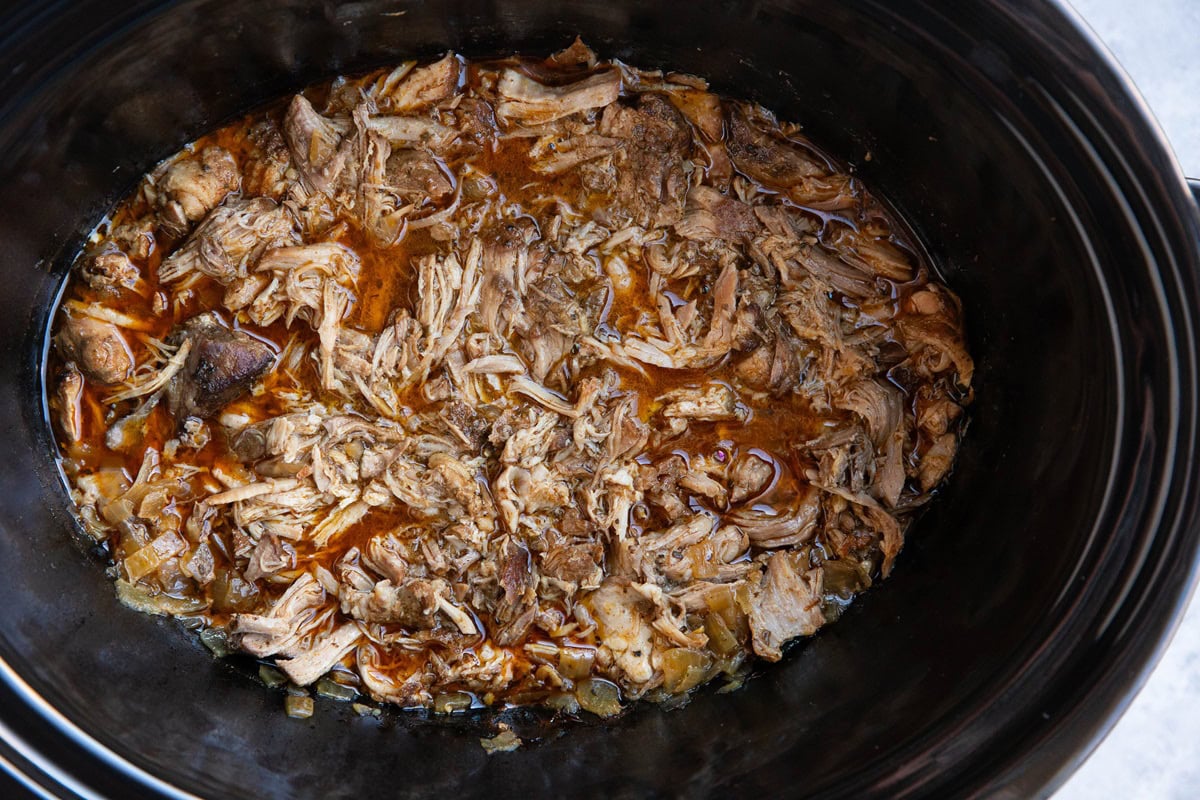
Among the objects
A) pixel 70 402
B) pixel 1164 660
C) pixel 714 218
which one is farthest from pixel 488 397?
pixel 1164 660

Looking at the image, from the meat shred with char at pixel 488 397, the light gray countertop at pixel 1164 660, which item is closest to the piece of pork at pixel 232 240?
the meat shred with char at pixel 488 397

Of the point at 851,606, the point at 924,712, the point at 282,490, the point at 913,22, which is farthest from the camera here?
the point at 851,606

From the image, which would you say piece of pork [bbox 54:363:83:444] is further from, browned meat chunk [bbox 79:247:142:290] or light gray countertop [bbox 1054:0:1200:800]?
light gray countertop [bbox 1054:0:1200:800]

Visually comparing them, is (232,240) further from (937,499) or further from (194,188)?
(937,499)

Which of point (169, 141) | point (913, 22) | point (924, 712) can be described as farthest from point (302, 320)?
point (924, 712)

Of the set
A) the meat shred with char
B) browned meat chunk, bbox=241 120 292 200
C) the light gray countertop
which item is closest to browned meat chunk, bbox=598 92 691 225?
the meat shred with char

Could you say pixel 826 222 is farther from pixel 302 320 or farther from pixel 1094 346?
pixel 302 320
